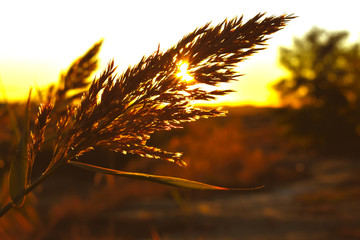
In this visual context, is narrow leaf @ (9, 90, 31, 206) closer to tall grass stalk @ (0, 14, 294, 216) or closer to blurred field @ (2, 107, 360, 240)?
tall grass stalk @ (0, 14, 294, 216)

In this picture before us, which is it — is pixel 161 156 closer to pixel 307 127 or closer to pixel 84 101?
pixel 84 101

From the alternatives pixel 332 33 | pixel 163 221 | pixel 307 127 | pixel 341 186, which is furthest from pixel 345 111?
pixel 332 33

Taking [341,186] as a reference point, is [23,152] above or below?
above

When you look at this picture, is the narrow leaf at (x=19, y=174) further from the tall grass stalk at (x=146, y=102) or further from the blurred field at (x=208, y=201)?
the blurred field at (x=208, y=201)

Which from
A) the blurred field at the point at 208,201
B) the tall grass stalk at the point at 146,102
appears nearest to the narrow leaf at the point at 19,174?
the tall grass stalk at the point at 146,102

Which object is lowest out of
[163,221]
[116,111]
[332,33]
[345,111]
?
[163,221]

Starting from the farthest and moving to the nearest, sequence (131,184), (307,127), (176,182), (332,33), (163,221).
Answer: (332,33) → (307,127) → (131,184) → (163,221) → (176,182)

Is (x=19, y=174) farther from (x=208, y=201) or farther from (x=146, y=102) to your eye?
(x=208, y=201)
